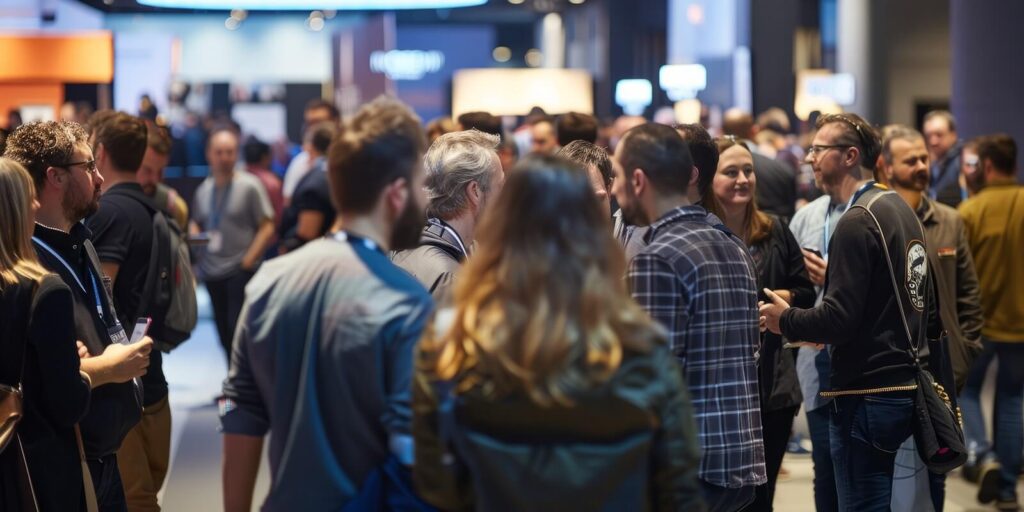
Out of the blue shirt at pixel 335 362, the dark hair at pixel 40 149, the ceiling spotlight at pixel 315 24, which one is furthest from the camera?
the ceiling spotlight at pixel 315 24

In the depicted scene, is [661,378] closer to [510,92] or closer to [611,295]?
[611,295]

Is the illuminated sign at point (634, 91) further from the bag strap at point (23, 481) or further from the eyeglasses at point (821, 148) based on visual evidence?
the bag strap at point (23, 481)

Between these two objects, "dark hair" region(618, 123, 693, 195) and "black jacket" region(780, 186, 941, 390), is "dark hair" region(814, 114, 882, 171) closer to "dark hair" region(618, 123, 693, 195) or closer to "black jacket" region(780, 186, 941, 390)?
"black jacket" region(780, 186, 941, 390)

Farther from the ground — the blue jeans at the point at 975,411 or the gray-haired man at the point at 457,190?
the gray-haired man at the point at 457,190

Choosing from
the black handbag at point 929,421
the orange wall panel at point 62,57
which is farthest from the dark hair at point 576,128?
the orange wall panel at point 62,57

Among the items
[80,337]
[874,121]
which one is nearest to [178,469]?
[80,337]

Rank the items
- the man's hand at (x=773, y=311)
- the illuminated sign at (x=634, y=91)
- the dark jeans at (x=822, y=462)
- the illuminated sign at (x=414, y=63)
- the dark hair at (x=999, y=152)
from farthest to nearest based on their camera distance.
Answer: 1. the illuminated sign at (x=414, y=63)
2. the illuminated sign at (x=634, y=91)
3. the dark hair at (x=999, y=152)
4. the dark jeans at (x=822, y=462)
5. the man's hand at (x=773, y=311)

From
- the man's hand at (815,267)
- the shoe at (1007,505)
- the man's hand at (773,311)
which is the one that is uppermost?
the man's hand at (815,267)

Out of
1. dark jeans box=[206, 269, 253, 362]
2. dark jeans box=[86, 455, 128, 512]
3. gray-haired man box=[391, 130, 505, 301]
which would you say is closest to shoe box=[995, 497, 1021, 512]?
gray-haired man box=[391, 130, 505, 301]

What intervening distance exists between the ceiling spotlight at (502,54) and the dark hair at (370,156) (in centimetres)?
4089

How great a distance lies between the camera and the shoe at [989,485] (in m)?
5.74

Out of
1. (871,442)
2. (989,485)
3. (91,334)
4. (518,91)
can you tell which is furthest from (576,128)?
(518,91)

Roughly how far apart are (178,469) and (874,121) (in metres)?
10.2

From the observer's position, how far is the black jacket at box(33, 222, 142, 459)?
10.7 ft
